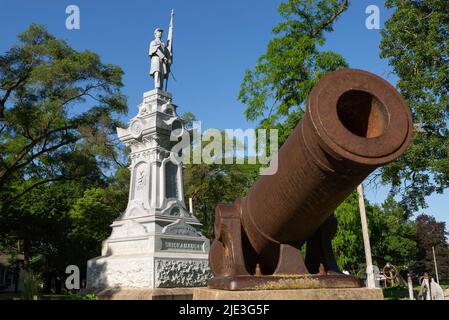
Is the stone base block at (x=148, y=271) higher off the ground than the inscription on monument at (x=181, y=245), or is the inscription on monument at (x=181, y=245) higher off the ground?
the inscription on monument at (x=181, y=245)

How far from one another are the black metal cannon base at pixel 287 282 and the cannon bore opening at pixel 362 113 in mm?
1562

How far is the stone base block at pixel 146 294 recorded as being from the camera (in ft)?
40.5

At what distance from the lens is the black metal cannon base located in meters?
4.28

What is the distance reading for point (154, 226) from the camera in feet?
44.7

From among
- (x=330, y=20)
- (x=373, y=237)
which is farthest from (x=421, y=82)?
(x=373, y=237)

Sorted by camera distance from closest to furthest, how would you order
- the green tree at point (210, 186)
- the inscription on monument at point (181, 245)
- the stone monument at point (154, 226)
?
the stone monument at point (154, 226)
the inscription on monument at point (181, 245)
the green tree at point (210, 186)

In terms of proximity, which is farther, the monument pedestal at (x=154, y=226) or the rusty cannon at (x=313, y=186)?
the monument pedestal at (x=154, y=226)

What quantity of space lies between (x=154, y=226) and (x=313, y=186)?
10.4 metres

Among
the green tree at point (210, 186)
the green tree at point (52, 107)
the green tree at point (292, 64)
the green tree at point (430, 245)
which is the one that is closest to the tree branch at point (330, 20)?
the green tree at point (292, 64)

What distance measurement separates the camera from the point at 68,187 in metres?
30.7

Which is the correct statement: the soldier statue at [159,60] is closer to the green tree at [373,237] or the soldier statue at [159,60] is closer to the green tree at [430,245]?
the green tree at [373,237]

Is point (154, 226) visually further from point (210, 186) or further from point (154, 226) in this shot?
point (210, 186)

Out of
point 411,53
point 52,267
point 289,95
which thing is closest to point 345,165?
point 289,95

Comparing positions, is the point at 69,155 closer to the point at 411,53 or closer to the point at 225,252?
the point at 411,53
